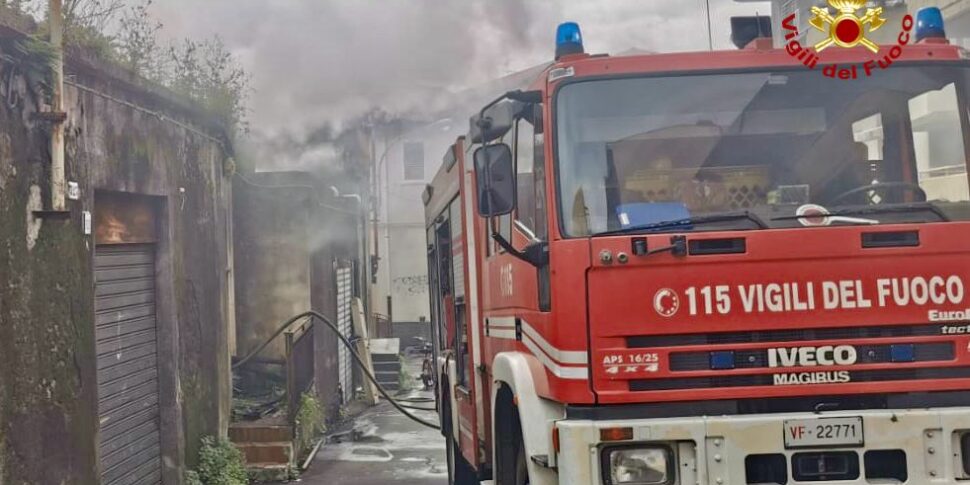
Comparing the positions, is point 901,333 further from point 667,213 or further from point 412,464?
point 412,464

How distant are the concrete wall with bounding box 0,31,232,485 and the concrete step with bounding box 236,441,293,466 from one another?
0.58 meters

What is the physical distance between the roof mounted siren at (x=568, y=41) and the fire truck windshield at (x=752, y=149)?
332 mm

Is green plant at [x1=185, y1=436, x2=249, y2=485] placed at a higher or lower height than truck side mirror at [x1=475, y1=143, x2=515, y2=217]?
lower

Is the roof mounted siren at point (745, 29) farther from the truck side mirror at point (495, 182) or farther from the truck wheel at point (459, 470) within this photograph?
the truck wheel at point (459, 470)

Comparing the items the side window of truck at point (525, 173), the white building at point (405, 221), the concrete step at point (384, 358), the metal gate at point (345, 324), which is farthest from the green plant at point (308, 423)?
the white building at point (405, 221)

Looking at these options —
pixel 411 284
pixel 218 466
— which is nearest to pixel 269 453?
pixel 218 466

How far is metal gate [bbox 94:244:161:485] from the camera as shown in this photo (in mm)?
7039

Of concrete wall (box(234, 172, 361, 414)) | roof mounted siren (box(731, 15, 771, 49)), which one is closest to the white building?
concrete wall (box(234, 172, 361, 414))

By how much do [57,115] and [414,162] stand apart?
20907 mm

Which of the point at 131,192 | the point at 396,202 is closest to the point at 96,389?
the point at 131,192

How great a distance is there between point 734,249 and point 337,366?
36.9 ft

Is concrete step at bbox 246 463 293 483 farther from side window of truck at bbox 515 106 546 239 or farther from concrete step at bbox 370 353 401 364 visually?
concrete step at bbox 370 353 401 364

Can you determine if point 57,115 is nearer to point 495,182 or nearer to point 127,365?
point 127,365
